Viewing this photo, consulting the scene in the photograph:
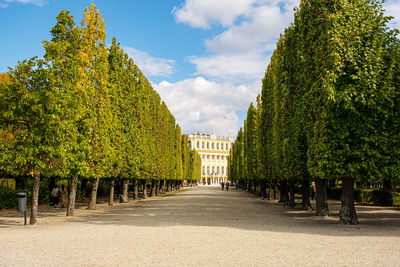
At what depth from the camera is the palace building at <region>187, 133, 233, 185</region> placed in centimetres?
16612

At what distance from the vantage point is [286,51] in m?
25.6

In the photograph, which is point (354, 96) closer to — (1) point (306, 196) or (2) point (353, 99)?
(2) point (353, 99)

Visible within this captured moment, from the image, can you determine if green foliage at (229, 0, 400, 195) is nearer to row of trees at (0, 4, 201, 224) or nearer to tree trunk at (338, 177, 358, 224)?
tree trunk at (338, 177, 358, 224)

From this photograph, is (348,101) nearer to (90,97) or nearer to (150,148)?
(90,97)

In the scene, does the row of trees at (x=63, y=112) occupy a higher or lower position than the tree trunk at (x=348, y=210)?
higher

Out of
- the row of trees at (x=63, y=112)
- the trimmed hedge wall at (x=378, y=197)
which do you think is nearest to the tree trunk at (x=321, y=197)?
the trimmed hedge wall at (x=378, y=197)

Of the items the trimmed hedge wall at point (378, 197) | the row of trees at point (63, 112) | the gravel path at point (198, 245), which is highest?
the row of trees at point (63, 112)

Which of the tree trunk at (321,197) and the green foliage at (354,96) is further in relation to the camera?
the tree trunk at (321,197)

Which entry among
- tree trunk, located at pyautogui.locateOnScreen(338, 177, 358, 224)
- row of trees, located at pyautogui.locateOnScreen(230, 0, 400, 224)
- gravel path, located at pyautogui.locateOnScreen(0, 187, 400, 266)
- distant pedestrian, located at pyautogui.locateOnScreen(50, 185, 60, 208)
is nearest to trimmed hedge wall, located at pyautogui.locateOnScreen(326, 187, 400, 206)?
row of trees, located at pyautogui.locateOnScreen(230, 0, 400, 224)

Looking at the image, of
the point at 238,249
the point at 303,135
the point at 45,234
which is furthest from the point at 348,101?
the point at 45,234

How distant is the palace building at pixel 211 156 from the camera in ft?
545

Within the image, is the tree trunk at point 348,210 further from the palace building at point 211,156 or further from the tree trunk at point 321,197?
the palace building at point 211,156

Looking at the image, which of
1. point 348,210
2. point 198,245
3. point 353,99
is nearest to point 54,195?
point 198,245

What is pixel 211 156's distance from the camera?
168 meters
